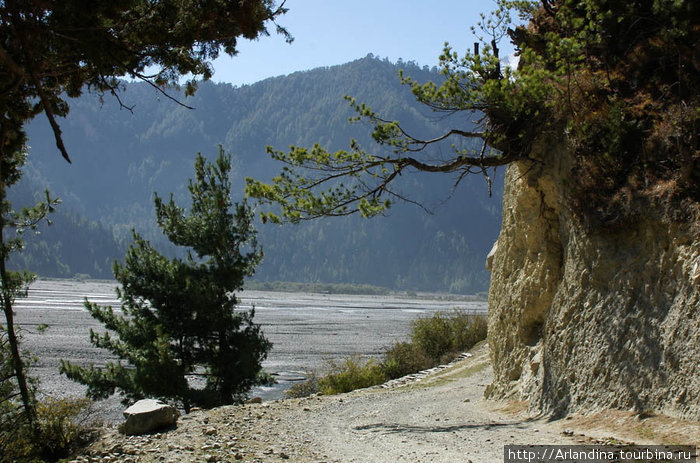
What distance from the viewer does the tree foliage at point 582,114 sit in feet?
25.8

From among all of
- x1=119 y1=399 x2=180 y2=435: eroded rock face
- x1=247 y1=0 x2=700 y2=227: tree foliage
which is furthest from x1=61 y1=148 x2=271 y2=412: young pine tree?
x1=247 y1=0 x2=700 y2=227: tree foliage

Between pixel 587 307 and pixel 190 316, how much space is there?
1211cm

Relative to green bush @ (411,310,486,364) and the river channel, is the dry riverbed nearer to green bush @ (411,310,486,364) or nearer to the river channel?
the river channel

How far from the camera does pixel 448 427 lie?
858 cm

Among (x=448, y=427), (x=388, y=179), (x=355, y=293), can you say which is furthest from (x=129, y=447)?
(x=355, y=293)

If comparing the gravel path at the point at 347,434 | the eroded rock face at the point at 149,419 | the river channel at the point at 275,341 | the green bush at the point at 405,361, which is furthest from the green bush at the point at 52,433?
the green bush at the point at 405,361

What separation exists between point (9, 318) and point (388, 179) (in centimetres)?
747

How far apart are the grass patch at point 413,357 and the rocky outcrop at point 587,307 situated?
8.73 metres

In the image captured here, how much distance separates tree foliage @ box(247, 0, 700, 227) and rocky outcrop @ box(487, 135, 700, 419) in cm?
55

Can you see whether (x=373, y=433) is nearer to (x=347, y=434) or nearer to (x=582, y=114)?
(x=347, y=434)

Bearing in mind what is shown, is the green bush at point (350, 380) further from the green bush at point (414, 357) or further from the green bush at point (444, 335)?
the green bush at point (444, 335)

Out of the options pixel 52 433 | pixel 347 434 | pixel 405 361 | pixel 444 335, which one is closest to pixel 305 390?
pixel 405 361

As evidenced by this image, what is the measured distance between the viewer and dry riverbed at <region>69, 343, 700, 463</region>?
22.0 ft

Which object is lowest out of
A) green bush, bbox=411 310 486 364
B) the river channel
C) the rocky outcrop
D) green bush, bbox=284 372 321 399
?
the river channel
